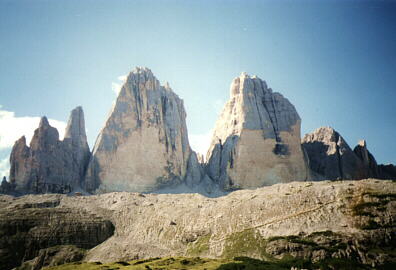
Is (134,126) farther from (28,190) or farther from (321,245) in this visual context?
(321,245)

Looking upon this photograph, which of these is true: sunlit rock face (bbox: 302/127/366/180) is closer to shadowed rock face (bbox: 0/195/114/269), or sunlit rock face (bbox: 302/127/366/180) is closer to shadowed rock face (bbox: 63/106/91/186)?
shadowed rock face (bbox: 0/195/114/269)

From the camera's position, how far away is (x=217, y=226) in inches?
3187

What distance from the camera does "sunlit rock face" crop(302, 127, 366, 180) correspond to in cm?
13625

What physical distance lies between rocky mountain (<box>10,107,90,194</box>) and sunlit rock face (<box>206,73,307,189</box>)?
5104cm

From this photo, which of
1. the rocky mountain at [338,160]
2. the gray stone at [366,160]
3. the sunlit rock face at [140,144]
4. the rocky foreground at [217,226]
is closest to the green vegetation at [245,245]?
the rocky foreground at [217,226]

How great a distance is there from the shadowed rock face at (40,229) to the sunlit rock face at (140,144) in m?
24.9

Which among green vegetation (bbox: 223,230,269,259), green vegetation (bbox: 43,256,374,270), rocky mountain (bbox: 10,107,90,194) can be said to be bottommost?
green vegetation (bbox: 43,256,374,270)

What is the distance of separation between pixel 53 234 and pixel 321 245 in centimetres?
6044

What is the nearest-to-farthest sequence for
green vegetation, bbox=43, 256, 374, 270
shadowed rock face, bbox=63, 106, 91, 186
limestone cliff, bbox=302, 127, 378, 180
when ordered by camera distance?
green vegetation, bbox=43, 256, 374, 270
shadowed rock face, bbox=63, 106, 91, 186
limestone cliff, bbox=302, 127, 378, 180

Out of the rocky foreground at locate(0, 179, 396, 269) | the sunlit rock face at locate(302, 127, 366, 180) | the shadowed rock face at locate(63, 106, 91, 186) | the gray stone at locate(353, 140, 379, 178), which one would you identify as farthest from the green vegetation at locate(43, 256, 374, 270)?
the gray stone at locate(353, 140, 379, 178)

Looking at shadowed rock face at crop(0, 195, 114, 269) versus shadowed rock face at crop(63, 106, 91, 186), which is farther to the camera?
shadowed rock face at crop(63, 106, 91, 186)

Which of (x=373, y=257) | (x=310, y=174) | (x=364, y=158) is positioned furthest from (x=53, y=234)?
(x=364, y=158)

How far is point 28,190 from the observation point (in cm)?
11012

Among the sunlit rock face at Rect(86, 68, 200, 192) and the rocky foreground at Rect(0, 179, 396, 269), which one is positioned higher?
the sunlit rock face at Rect(86, 68, 200, 192)
